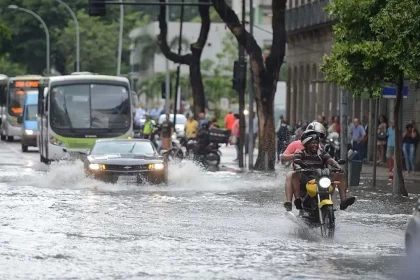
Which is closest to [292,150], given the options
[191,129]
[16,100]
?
[191,129]

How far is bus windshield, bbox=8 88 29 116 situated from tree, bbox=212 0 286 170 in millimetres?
27930

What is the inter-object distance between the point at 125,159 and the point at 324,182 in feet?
41.5

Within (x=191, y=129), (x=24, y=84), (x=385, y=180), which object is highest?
(x=24, y=84)

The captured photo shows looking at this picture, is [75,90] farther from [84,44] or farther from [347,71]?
[84,44]

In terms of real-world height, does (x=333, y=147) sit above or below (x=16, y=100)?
above

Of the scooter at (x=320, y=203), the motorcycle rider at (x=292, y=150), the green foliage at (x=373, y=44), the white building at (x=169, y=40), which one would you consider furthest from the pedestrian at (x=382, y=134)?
the white building at (x=169, y=40)

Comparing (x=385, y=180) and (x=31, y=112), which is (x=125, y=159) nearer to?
(x=385, y=180)

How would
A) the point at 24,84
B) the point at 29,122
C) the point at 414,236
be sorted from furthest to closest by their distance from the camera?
1. the point at 24,84
2. the point at 29,122
3. the point at 414,236

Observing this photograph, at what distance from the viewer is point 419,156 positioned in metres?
45.0

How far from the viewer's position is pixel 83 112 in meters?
42.8

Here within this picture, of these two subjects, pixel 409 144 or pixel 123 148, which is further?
pixel 409 144

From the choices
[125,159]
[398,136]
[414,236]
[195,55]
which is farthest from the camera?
[195,55]

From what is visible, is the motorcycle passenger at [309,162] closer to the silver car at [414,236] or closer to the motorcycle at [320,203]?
the motorcycle at [320,203]

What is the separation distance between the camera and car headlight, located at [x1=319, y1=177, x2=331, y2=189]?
727 inches
